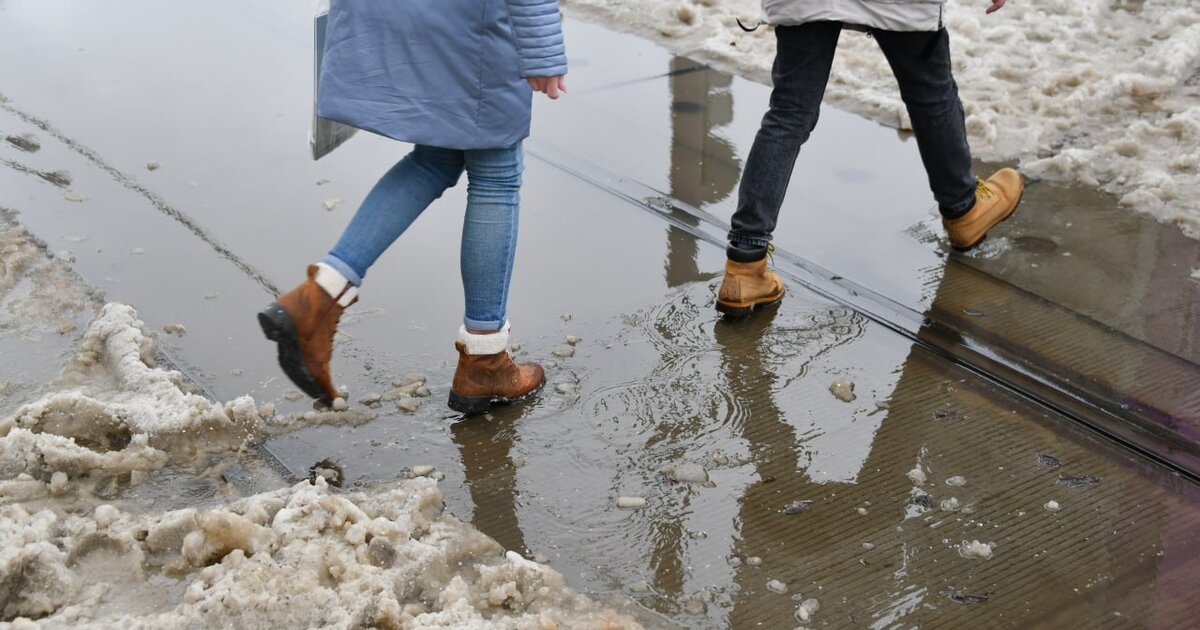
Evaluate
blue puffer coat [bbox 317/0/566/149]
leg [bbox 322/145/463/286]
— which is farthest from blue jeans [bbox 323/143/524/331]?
blue puffer coat [bbox 317/0/566/149]

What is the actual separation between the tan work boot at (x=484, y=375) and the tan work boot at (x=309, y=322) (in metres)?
0.30

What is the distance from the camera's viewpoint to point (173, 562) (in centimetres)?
221

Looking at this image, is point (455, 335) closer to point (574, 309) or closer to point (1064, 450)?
point (574, 309)

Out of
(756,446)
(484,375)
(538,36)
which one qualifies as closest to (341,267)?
(484,375)

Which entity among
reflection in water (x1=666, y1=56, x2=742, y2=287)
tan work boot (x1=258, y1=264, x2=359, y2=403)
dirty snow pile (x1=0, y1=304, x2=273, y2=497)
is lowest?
reflection in water (x1=666, y1=56, x2=742, y2=287)

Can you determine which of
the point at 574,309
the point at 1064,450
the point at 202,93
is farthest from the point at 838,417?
the point at 202,93

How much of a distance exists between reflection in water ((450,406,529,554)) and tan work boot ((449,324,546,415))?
34 millimetres

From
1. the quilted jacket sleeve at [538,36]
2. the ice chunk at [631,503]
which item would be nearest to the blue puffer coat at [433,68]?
the quilted jacket sleeve at [538,36]

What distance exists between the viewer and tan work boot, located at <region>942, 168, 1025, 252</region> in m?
3.50

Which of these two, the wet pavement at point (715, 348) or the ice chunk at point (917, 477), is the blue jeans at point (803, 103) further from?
the ice chunk at point (917, 477)

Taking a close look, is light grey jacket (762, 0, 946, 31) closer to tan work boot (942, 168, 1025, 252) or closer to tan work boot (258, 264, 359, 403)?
tan work boot (942, 168, 1025, 252)

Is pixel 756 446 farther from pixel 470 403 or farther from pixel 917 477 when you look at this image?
pixel 470 403

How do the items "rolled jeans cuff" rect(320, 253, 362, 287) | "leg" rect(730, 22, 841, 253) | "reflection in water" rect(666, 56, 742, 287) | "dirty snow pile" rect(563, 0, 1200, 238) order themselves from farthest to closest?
"dirty snow pile" rect(563, 0, 1200, 238) → "reflection in water" rect(666, 56, 742, 287) → "leg" rect(730, 22, 841, 253) → "rolled jeans cuff" rect(320, 253, 362, 287)

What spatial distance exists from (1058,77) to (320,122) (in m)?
3.24
